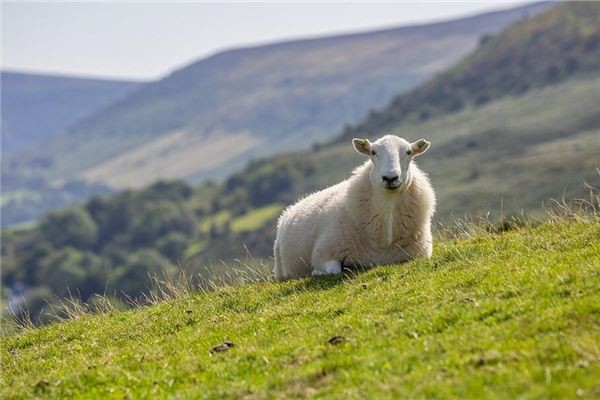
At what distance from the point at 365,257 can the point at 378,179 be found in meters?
1.45

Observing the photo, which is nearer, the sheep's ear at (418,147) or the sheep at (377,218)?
the sheep at (377,218)

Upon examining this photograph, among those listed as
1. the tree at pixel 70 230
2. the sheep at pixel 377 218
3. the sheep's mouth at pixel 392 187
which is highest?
the sheep's mouth at pixel 392 187

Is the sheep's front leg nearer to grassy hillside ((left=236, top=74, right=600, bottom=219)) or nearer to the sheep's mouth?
the sheep's mouth

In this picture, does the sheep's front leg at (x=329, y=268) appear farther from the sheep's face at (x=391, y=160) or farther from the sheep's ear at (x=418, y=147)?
the sheep's ear at (x=418, y=147)

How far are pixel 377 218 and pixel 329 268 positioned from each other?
4.47 ft

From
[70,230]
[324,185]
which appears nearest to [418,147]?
[324,185]

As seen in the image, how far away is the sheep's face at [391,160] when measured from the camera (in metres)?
15.1

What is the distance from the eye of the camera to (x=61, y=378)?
10188 mm

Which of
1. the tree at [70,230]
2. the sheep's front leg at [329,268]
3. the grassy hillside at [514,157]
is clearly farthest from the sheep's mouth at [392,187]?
the tree at [70,230]

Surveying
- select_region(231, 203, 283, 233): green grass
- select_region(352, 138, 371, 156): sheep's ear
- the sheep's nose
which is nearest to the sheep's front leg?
the sheep's nose

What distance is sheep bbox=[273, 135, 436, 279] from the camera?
1561 cm

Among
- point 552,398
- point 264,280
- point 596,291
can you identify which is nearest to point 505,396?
point 552,398

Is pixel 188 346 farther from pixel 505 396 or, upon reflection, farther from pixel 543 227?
pixel 543 227

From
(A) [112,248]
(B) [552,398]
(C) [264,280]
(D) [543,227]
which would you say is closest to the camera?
(B) [552,398]
